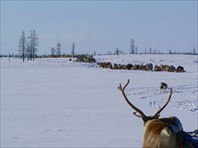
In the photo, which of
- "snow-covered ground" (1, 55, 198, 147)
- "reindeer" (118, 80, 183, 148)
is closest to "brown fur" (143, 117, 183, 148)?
"reindeer" (118, 80, 183, 148)

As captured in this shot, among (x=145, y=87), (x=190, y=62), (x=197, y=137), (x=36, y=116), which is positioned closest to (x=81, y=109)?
(x=36, y=116)

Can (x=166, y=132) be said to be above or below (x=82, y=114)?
above

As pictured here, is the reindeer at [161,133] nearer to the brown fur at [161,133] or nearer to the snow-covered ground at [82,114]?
the brown fur at [161,133]

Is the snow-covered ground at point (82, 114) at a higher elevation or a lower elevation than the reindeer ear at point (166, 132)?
lower

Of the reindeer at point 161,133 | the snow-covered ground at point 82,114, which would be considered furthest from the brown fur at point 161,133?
the snow-covered ground at point 82,114

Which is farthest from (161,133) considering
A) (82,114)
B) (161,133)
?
(82,114)

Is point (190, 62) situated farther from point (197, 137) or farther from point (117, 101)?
point (197, 137)

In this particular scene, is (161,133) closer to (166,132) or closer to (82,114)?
(166,132)

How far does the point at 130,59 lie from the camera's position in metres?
60.9

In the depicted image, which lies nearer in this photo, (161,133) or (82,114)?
(161,133)

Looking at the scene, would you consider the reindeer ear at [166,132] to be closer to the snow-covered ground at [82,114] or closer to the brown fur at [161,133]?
the brown fur at [161,133]

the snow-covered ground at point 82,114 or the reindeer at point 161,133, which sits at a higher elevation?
the reindeer at point 161,133

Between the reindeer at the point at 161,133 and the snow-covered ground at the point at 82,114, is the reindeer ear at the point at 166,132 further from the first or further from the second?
the snow-covered ground at the point at 82,114

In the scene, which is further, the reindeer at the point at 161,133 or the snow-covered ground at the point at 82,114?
the snow-covered ground at the point at 82,114
